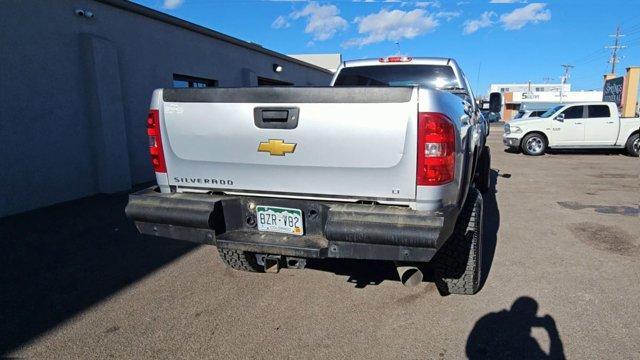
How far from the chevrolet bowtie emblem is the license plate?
1.28 feet

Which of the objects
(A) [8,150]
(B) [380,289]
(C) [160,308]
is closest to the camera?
(C) [160,308]

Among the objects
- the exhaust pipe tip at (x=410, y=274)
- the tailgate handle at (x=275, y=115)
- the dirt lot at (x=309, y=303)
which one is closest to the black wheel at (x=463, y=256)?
the dirt lot at (x=309, y=303)

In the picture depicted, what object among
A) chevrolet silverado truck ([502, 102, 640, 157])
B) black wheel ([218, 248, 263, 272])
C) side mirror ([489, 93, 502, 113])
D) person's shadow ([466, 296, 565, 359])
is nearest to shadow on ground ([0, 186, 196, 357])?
black wheel ([218, 248, 263, 272])

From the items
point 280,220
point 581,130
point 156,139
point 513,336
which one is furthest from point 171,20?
point 581,130

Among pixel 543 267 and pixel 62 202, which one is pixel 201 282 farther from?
pixel 62 202

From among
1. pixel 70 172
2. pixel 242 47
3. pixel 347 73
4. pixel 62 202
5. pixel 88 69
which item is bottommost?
pixel 62 202

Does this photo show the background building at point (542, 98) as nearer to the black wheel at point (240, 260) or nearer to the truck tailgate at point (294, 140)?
the black wheel at point (240, 260)

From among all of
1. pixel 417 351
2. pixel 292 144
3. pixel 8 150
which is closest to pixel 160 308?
pixel 292 144

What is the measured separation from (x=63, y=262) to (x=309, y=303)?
2.89 metres

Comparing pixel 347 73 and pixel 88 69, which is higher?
pixel 88 69

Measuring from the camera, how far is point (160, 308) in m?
3.33

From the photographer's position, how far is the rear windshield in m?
4.86

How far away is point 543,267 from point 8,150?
25.1ft

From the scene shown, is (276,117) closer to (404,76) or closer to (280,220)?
(280,220)
